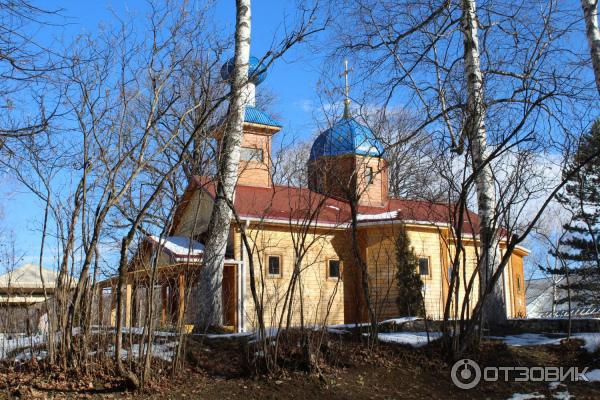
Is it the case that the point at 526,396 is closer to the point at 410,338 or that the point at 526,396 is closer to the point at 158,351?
the point at 410,338

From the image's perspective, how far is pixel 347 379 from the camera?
269 inches

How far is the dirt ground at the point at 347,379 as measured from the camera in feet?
20.7

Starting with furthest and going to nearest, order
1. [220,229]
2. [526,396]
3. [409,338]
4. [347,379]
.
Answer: [220,229]
[409,338]
[347,379]
[526,396]

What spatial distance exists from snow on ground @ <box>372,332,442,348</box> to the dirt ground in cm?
15

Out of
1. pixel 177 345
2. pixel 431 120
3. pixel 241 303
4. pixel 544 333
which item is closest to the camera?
pixel 177 345

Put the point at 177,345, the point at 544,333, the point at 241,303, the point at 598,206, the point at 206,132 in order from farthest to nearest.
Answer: the point at 598,206, the point at 241,303, the point at 544,333, the point at 206,132, the point at 177,345

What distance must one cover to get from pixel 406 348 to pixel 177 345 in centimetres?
283

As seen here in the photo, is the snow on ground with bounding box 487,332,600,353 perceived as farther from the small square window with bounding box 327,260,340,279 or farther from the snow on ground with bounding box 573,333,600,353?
the small square window with bounding box 327,260,340,279

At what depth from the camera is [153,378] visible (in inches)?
256

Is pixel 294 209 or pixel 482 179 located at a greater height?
pixel 294 209

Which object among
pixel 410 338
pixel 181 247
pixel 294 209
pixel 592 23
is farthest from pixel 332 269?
A: pixel 592 23

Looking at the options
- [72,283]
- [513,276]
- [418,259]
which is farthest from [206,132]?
[513,276]

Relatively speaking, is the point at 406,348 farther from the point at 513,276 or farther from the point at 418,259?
the point at 513,276

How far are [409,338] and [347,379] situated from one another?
159 centimetres
